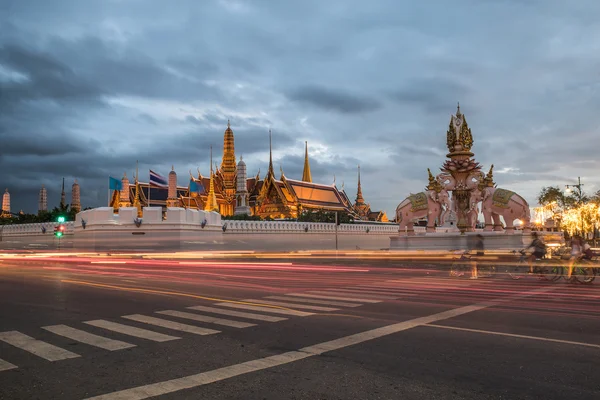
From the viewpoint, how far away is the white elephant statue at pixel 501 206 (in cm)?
3244

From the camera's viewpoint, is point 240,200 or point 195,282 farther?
point 240,200

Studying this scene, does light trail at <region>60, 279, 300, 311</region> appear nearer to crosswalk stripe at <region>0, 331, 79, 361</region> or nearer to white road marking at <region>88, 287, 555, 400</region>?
white road marking at <region>88, 287, 555, 400</region>

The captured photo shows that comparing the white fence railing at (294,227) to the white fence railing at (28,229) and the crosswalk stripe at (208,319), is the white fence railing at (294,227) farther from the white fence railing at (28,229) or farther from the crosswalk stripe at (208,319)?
the crosswalk stripe at (208,319)

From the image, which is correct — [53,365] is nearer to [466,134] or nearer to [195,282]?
[195,282]

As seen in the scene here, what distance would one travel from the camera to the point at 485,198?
34406 mm

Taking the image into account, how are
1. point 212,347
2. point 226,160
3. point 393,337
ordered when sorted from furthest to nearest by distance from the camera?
point 226,160, point 393,337, point 212,347

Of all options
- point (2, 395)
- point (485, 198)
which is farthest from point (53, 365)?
point (485, 198)

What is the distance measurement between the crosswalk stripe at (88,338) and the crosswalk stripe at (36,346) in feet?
1.38

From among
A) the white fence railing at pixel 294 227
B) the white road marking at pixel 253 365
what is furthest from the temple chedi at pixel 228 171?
the white road marking at pixel 253 365

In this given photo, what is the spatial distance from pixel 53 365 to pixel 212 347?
6.12ft

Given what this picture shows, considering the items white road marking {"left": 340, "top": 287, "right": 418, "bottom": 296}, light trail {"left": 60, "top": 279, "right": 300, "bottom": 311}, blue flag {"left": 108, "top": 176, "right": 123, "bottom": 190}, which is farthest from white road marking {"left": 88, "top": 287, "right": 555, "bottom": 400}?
blue flag {"left": 108, "top": 176, "right": 123, "bottom": 190}

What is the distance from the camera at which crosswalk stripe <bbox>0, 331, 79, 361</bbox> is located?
6477 mm

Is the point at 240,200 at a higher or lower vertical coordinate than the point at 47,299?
higher

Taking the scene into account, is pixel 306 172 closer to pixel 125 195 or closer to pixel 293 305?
pixel 125 195
